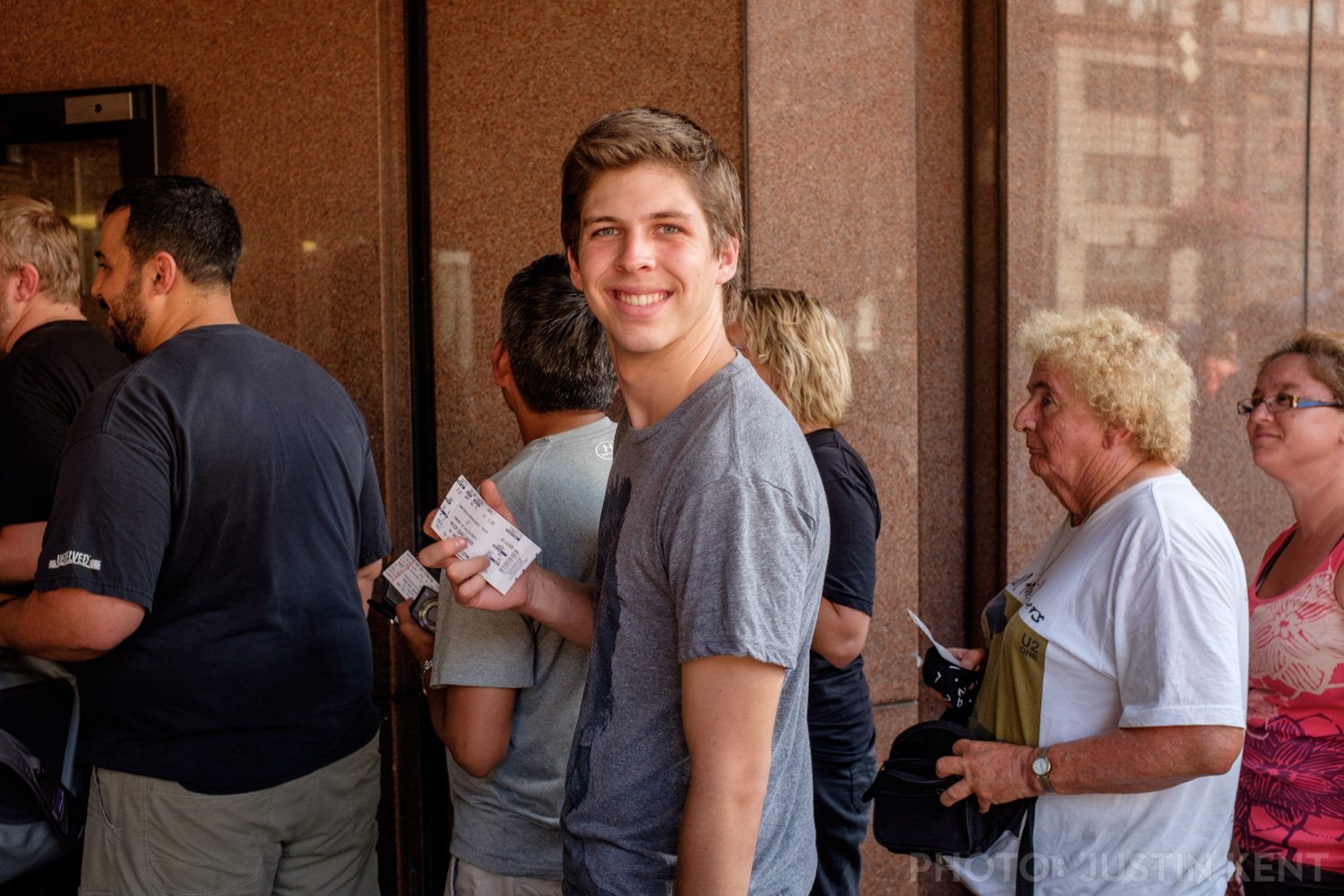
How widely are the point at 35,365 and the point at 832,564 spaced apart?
7.29 ft

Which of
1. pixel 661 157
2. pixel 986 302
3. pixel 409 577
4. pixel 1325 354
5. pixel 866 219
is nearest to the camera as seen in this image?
pixel 661 157

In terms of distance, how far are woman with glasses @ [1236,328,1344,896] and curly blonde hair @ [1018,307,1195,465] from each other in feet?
1.80

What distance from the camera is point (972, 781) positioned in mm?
2020

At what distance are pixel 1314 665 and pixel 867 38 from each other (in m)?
2.24

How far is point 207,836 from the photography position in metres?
2.24

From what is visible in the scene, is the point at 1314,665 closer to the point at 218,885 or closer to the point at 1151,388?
the point at 1151,388

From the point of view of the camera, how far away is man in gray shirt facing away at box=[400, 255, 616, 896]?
1.97 metres

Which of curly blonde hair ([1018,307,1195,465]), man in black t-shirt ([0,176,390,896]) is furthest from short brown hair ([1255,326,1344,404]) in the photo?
man in black t-shirt ([0,176,390,896])

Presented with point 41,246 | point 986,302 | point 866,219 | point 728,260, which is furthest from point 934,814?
point 41,246

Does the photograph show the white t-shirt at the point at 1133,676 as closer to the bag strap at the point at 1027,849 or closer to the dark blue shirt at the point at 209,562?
the bag strap at the point at 1027,849

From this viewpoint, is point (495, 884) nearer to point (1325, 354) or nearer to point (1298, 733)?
point (1298, 733)

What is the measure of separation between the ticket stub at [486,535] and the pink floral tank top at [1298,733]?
180cm

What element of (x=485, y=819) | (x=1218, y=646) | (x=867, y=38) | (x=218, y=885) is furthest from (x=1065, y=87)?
(x=218, y=885)

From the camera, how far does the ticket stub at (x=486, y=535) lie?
5.54 ft
